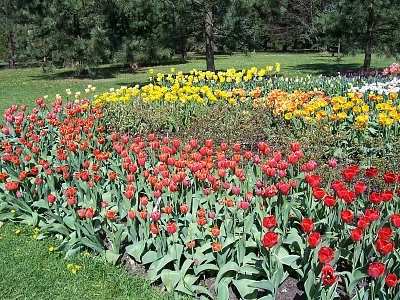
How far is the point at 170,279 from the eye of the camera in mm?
2912

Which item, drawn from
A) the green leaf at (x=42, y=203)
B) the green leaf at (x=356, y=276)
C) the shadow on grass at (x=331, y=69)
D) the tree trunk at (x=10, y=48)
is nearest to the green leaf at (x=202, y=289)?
the green leaf at (x=356, y=276)

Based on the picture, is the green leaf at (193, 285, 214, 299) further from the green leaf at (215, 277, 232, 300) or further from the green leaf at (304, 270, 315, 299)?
the green leaf at (304, 270, 315, 299)

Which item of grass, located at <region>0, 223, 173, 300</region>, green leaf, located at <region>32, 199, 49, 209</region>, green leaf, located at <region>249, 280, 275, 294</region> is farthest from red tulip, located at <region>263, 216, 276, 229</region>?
green leaf, located at <region>32, 199, 49, 209</region>

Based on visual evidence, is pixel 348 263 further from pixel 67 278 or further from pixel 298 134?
pixel 298 134

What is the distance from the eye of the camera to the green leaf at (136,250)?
3109mm

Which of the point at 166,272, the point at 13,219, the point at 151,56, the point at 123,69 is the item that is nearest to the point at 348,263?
the point at 166,272

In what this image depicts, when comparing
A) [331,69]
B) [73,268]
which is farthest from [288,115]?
[331,69]

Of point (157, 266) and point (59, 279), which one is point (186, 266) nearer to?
point (157, 266)

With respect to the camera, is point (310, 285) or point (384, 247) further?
point (310, 285)

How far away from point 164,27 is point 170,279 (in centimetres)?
1338

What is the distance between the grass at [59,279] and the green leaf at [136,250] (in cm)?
15

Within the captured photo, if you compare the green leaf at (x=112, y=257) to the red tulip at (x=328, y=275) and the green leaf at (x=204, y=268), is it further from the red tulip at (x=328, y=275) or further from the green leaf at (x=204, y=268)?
the red tulip at (x=328, y=275)

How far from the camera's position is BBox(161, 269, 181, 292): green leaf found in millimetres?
2904

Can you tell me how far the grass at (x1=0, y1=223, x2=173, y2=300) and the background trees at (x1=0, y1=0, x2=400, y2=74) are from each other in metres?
10.3
